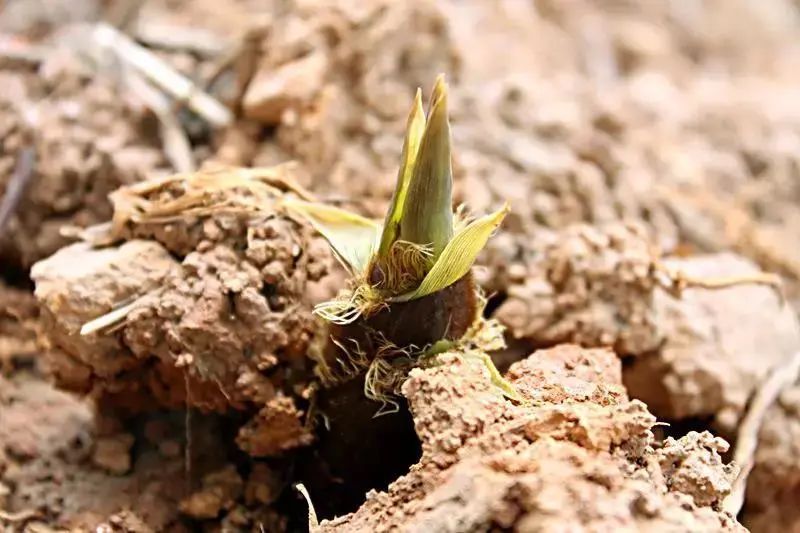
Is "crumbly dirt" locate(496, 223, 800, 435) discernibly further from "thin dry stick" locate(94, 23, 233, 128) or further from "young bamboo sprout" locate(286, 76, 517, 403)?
"thin dry stick" locate(94, 23, 233, 128)

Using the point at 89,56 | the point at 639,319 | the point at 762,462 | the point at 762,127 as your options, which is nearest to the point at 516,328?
the point at 639,319

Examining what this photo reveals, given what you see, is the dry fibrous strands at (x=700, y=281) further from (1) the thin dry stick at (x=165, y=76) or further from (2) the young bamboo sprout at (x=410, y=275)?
(1) the thin dry stick at (x=165, y=76)

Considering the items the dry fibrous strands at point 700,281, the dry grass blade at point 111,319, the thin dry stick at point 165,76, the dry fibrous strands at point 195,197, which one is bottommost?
the dry grass blade at point 111,319

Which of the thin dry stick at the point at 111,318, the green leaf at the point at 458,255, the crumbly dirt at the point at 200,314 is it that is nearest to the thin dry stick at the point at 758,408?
the green leaf at the point at 458,255

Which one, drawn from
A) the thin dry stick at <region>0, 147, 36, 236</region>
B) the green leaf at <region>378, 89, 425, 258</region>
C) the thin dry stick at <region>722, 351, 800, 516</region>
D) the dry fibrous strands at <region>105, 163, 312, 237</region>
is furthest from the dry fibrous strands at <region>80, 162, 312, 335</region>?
the thin dry stick at <region>722, 351, 800, 516</region>

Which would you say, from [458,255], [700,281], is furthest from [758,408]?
[458,255]

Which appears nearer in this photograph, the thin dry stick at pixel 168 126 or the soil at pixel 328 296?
the soil at pixel 328 296

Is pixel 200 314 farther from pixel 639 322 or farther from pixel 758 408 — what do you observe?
pixel 758 408
